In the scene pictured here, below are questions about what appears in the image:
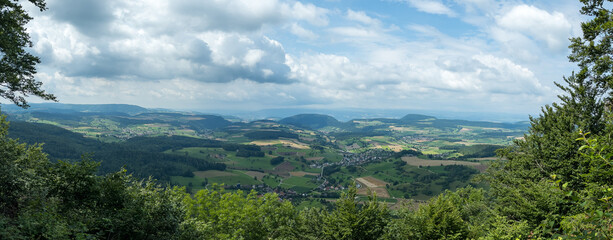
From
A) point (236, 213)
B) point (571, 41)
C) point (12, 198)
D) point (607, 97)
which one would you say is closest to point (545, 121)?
point (607, 97)

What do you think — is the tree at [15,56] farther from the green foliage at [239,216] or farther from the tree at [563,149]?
the tree at [563,149]

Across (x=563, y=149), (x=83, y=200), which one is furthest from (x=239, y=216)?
(x=563, y=149)

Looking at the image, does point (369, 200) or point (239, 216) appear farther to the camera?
point (239, 216)

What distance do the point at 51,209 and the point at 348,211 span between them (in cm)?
2336

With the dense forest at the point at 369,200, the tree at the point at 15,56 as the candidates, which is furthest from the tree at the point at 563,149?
the tree at the point at 15,56

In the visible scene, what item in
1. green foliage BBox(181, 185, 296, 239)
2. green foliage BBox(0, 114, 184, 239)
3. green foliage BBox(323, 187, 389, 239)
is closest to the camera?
green foliage BBox(0, 114, 184, 239)

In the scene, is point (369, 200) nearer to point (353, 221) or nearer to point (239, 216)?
point (353, 221)

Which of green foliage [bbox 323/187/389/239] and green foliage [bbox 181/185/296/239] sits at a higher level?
→ green foliage [bbox 323/187/389/239]

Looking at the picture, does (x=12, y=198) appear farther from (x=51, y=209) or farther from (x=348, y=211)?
(x=348, y=211)

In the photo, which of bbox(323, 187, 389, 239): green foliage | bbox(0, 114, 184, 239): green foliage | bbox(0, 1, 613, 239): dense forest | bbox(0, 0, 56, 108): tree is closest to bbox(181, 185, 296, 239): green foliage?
bbox(0, 1, 613, 239): dense forest

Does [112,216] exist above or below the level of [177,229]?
above

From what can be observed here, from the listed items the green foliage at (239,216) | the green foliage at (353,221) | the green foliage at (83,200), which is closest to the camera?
the green foliage at (83,200)

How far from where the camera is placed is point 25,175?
19266 millimetres

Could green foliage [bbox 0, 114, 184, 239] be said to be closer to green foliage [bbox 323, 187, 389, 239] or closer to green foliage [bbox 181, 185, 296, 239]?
green foliage [bbox 181, 185, 296, 239]
